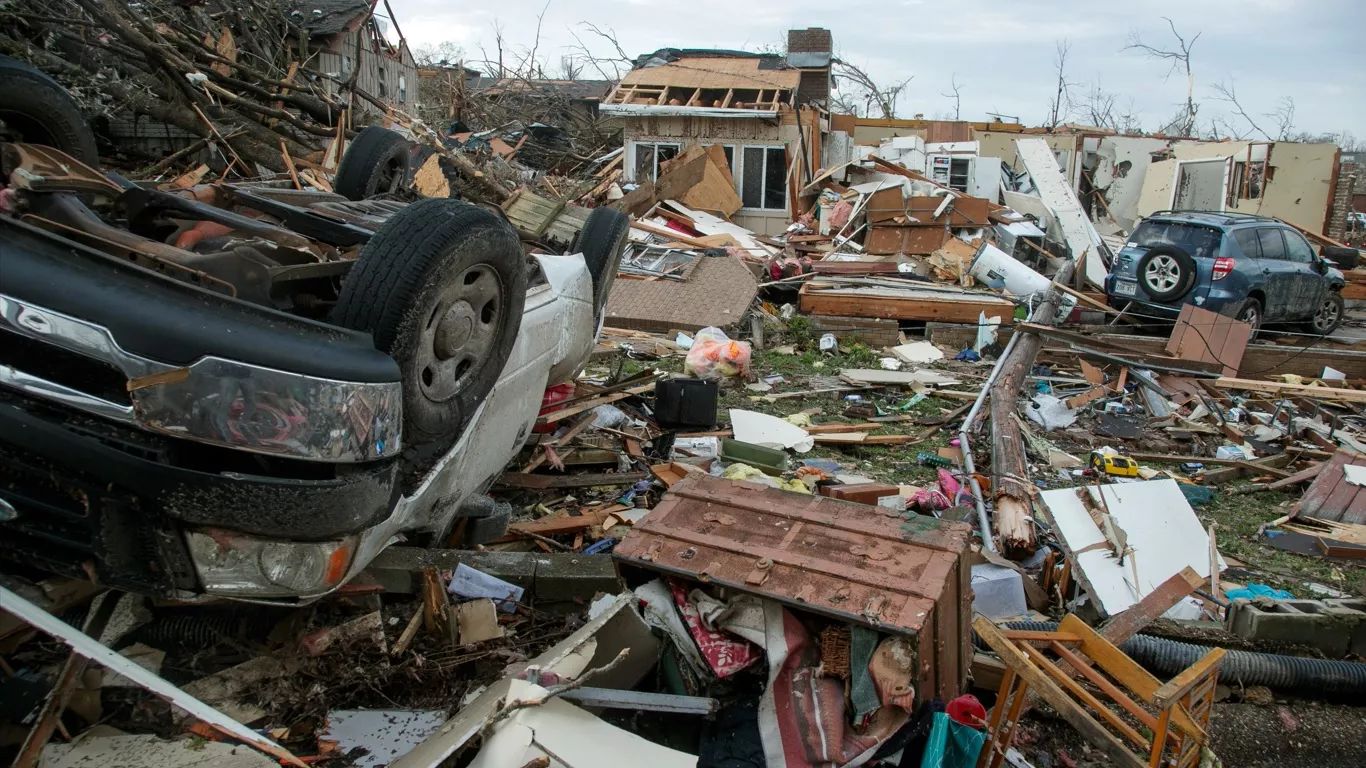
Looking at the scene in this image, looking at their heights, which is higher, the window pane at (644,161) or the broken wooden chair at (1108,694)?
the window pane at (644,161)

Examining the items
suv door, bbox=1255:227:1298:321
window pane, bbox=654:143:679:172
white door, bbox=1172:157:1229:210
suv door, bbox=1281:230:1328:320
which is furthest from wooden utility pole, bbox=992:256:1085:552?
white door, bbox=1172:157:1229:210

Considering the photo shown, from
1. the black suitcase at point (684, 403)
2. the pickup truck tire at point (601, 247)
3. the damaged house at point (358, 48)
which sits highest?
the damaged house at point (358, 48)

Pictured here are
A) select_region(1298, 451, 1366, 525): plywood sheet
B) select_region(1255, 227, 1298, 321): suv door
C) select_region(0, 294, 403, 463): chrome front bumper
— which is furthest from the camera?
select_region(1255, 227, 1298, 321): suv door

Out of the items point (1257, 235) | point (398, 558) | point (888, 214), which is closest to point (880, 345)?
point (888, 214)

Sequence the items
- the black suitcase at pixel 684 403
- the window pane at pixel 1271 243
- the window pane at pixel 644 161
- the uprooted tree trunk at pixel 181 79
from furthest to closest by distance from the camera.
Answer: the window pane at pixel 644 161 → the window pane at pixel 1271 243 → the uprooted tree trunk at pixel 181 79 → the black suitcase at pixel 684 403

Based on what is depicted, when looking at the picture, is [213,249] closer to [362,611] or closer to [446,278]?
[446,278]

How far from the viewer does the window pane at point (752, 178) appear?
18844mm

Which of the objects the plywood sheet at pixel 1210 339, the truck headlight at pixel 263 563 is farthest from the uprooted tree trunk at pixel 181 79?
the truck headlight at pixel 263 563

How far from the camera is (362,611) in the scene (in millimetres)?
3908

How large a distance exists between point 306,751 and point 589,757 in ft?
3.93

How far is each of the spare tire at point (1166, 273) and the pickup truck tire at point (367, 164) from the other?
36.2ft

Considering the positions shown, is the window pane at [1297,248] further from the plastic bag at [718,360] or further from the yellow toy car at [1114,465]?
the plastic bag at [718,360]

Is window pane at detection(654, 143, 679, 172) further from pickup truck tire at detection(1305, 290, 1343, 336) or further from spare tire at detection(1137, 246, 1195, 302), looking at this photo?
pickup truck tire at detection(1305, 290, 1343, 336)

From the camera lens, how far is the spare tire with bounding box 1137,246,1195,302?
12758 millimetres
